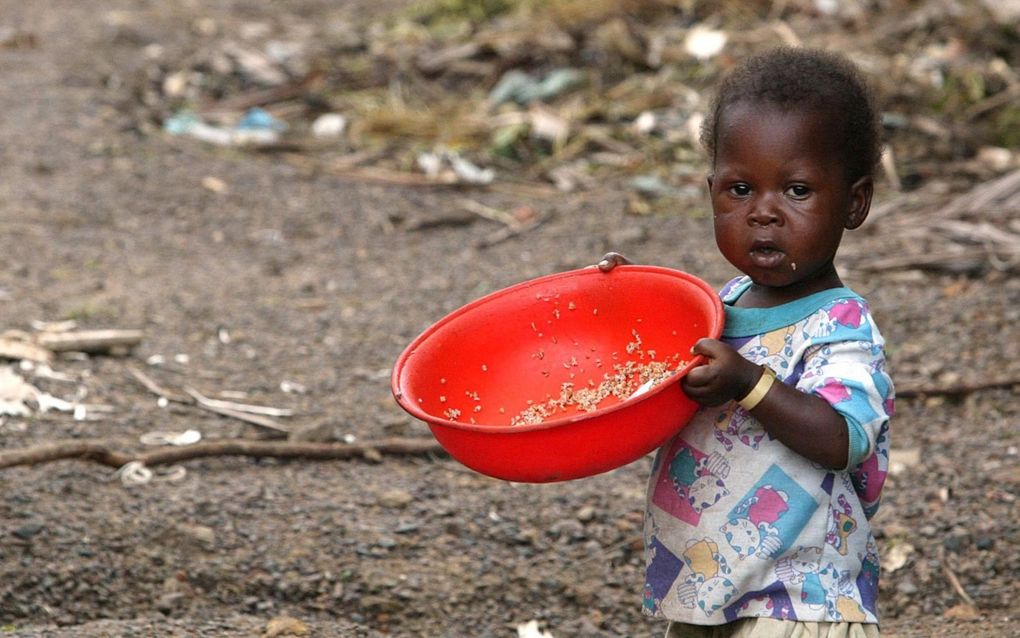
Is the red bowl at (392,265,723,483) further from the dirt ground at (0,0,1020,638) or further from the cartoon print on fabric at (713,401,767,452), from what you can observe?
the dirt ground at (0,0,1020,638)

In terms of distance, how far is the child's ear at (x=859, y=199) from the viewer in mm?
2027

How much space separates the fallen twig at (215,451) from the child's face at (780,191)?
1.82 meters

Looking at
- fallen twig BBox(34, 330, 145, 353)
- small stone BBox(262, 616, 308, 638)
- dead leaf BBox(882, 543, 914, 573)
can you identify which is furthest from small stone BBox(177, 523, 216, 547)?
dead leaf BBox(882, 543, 914, 573)

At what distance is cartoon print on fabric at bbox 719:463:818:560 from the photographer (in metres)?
1.99

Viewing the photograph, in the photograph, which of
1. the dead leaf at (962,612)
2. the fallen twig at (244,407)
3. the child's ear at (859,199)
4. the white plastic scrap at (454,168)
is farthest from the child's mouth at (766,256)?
the white plastic scrap at (454,168)

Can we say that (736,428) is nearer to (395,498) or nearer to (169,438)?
(395,498)

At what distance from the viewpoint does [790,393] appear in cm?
189

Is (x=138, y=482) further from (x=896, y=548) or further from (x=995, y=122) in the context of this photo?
(x=995, y=122)

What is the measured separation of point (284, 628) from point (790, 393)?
1.33 m

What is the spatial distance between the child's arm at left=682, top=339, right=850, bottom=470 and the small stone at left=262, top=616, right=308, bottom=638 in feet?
4.03

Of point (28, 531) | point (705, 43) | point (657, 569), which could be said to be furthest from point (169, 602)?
point (705, 43)

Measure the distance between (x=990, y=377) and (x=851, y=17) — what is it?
13.2 feet

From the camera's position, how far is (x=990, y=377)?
4.09 metres

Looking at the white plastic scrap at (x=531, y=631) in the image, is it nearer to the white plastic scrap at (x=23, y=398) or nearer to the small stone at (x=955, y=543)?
the small stone at (x=955, y=543)
